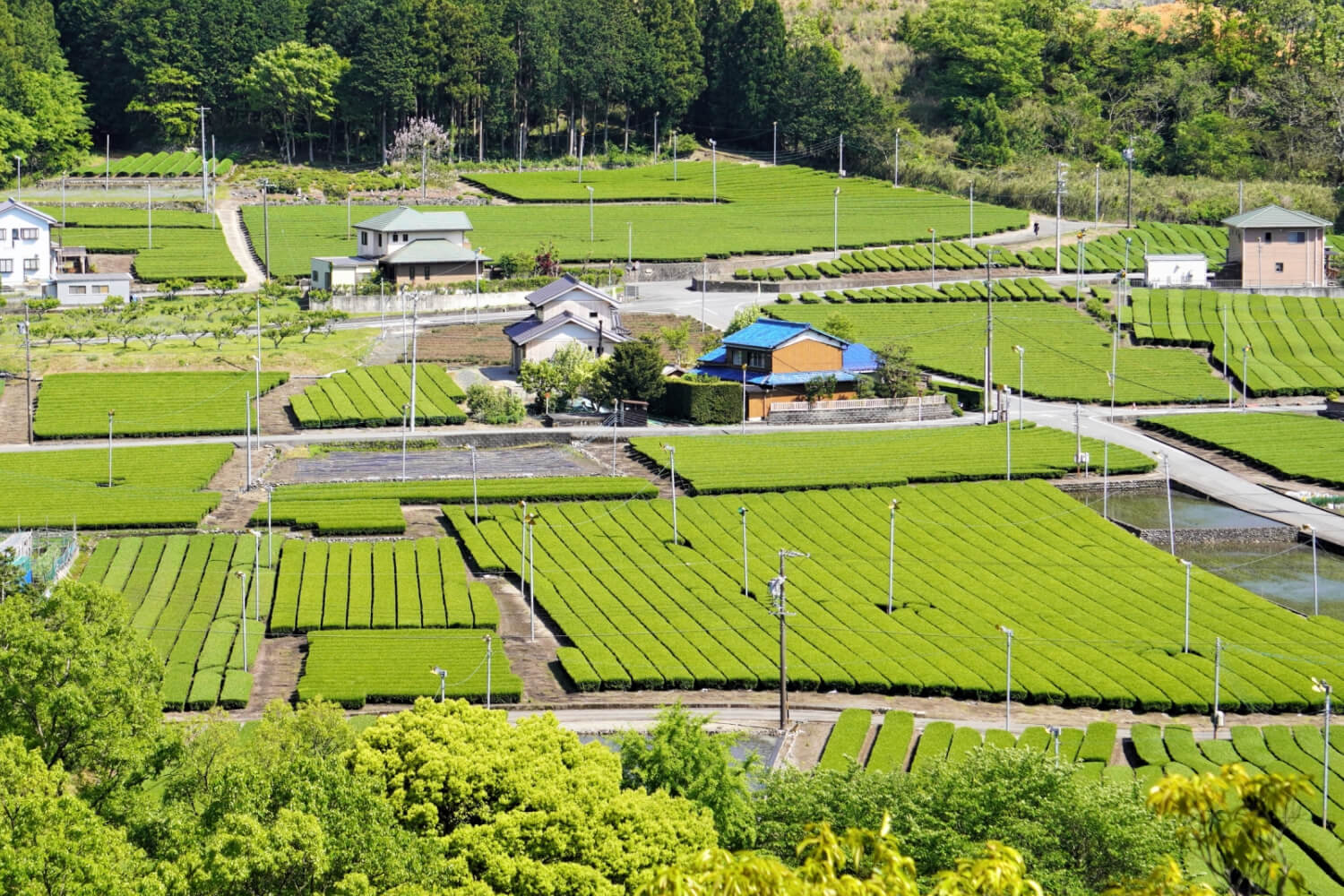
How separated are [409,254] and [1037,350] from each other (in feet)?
124

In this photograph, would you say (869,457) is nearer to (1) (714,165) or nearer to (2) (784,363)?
(2) (784,363)

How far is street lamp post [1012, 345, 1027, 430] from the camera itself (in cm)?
8506

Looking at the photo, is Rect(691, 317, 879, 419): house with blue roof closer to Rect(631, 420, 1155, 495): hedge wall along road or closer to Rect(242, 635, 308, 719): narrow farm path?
Rect(631, 420, 1155, 495): hedge wall along road

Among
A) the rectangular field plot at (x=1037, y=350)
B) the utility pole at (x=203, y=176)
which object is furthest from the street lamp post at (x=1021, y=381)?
the utility pole at (x=203, y=176)

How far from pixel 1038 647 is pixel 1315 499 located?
23633 mm

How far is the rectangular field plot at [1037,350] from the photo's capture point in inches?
3644

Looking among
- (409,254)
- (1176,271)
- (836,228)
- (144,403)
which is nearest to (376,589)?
(144,403)

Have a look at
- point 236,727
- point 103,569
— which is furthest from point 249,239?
point 236,727

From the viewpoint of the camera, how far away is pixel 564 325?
92.4m

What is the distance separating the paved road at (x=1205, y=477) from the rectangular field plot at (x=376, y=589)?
109ft

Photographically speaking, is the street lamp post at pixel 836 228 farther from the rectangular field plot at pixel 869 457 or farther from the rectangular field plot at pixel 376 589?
the rectangular field plot at pixel 376 589

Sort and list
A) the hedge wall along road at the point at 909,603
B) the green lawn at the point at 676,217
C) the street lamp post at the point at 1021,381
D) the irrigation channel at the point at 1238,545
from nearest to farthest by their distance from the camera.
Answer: the hedge wall along road at the point at 909,603 → the irrigation channel at the point at 1238,545 → the street lamp post at the point at 1021,381 → the green lawn at the point at 676,217

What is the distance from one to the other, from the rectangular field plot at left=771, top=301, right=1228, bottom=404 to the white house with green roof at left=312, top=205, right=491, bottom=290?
66.5 ft

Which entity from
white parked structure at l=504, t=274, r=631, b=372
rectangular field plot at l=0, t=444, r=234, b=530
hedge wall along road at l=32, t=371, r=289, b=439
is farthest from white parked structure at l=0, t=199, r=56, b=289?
rectangular field plot at l=0, t=444, r=234, b=530
